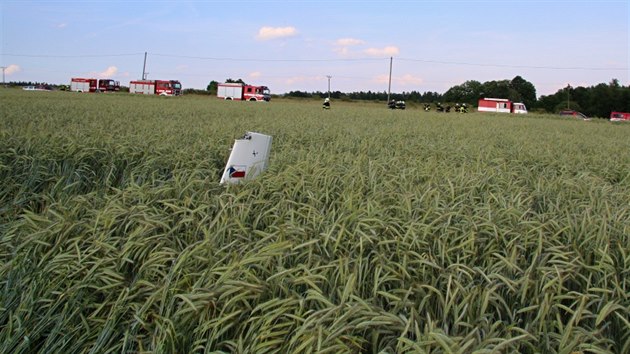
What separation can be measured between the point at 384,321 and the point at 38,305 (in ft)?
5.01

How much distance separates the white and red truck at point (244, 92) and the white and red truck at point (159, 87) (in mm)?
5119

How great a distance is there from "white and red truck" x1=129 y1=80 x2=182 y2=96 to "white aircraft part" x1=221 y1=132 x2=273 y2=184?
54032mm

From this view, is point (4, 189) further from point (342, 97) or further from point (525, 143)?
point (342, 97)

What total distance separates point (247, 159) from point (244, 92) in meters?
54.1

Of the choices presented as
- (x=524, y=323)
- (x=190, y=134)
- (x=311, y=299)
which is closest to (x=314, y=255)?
(x=311, y=299)

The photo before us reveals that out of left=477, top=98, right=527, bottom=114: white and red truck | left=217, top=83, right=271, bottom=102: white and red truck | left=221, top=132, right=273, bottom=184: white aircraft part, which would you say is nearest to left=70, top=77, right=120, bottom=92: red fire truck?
left=217, top=83, right=271, bottom=102: white and red truck

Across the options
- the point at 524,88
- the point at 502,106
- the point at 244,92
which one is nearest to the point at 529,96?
the point at 524,88

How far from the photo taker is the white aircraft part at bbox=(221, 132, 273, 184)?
405cm

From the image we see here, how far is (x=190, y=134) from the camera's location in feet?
22.3

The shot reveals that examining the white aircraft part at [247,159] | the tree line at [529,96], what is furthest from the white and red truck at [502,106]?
the white aircraft part at [247,159]

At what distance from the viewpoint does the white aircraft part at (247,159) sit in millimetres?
4047

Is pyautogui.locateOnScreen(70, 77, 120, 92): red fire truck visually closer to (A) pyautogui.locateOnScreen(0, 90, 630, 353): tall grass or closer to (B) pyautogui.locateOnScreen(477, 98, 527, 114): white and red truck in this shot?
(B) pyautogui.locateOnScreen(477, 98, 527, 114): white and red truck

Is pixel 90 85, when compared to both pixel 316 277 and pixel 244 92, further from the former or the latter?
pixel 316 277

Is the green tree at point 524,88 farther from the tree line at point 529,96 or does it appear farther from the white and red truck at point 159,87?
the white and red truck at point 159,87
